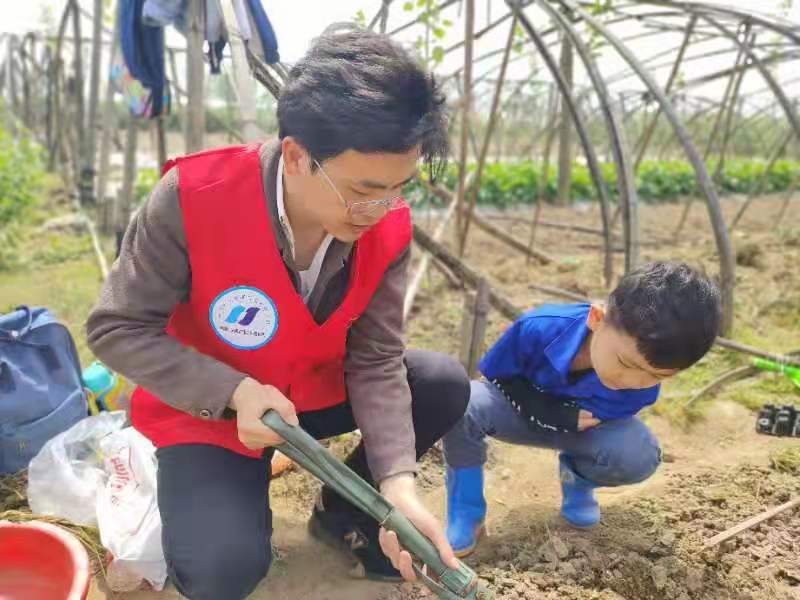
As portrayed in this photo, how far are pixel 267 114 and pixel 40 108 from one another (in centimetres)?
734

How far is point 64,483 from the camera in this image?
6.15ft

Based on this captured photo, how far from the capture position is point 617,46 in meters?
2.95

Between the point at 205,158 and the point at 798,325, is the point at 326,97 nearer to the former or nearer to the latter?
the point at 205,158

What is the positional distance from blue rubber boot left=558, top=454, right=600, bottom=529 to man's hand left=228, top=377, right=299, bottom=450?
38.6 inches

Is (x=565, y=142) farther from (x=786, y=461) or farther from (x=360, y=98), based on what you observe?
(x=360, y=98)

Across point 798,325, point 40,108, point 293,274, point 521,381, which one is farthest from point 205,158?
point 40,108

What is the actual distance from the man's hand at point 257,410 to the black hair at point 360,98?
17.5 inches

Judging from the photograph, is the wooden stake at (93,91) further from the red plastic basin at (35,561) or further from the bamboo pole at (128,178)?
the red plastic basin at (35,561)

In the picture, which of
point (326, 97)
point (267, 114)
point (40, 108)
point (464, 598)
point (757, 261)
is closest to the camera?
point (326, 97)

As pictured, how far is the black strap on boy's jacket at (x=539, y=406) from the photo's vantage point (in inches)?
71.2

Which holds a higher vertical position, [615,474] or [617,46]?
[617,46]

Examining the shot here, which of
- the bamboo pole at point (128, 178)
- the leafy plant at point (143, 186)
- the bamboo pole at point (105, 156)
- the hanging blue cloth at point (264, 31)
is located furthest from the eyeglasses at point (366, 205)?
the leafy plant at point (143, 186)

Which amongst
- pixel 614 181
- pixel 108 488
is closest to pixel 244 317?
pixel 108 488

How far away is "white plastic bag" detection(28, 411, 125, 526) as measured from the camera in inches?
73.6
